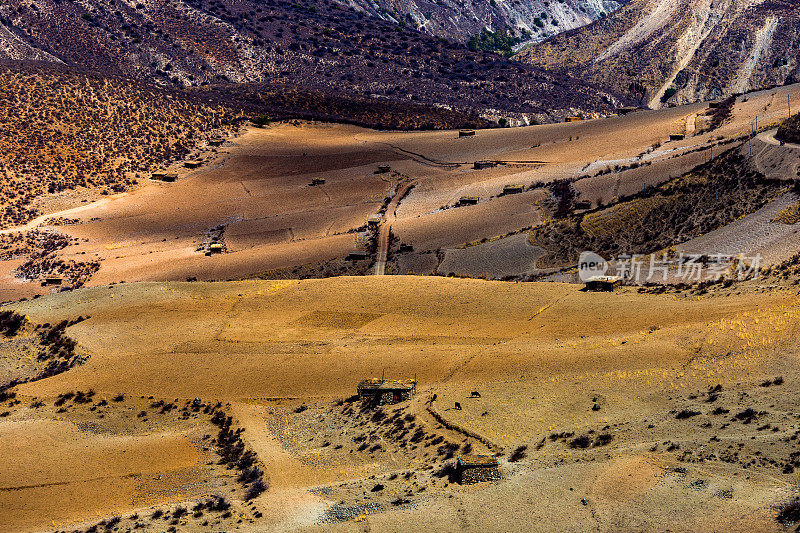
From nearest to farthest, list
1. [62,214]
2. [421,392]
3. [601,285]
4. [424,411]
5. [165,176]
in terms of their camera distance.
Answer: [424,411] < [421,392] < [601,285] < [62,214] < [165,176]

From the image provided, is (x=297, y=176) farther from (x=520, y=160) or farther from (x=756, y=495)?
(x=756, y=495)

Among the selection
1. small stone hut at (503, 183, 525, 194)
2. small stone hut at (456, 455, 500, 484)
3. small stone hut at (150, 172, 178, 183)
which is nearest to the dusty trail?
small stone hut at (150, 172, 178, 183)

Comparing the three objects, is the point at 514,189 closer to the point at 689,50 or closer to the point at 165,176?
the point at 165,176

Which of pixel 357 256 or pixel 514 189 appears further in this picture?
pixel 514 189

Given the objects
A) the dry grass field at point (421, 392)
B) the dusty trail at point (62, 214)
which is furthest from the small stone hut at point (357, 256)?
the dusty trail at point (62, 214)

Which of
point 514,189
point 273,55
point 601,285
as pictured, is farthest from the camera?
point 273,55

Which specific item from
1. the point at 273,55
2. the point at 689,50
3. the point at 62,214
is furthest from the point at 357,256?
the point at 689,50

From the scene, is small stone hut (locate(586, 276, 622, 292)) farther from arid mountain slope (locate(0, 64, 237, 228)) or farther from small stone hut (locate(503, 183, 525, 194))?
arid mountain slope (locate(0, 64, 237, 228))

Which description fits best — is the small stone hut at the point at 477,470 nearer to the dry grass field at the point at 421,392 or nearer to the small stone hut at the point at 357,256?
A: the dry grass field at the point at 421,392
